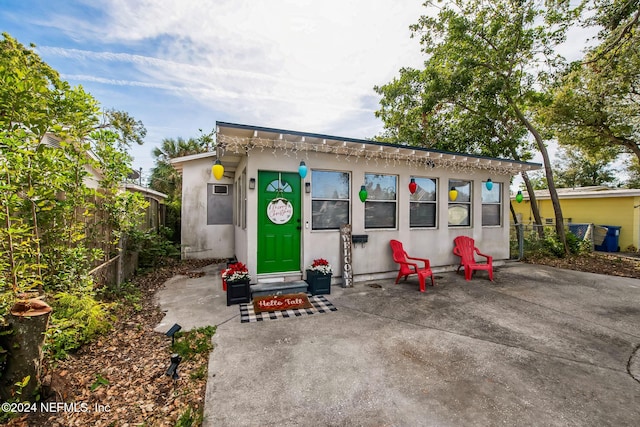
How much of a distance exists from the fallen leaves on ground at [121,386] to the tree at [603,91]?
10529 mm

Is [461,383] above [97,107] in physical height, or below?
below

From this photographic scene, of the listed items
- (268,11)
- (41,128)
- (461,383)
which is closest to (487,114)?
(268,11)

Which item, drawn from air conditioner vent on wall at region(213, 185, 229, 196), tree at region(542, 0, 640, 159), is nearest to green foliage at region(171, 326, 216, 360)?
air conditioner vent on wall at region(213, 185, 229, 196)

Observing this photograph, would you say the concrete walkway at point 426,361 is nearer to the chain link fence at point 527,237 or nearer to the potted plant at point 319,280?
the potted plant at point 319,280

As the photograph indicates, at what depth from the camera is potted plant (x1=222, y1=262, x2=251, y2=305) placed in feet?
13.0

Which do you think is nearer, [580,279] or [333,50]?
[580,279]

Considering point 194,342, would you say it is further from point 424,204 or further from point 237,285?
point 424,204

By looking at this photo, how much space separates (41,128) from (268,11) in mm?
4208

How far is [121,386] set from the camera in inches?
84.2

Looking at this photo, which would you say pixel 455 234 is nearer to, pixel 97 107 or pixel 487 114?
pixel 487 114

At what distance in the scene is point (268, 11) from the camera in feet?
15.5

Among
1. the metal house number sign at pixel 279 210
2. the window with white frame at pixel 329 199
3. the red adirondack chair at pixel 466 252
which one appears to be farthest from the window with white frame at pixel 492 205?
the metal house number sign at pixel 279 210

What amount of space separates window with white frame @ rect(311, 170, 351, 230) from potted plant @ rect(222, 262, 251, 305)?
1603 mm

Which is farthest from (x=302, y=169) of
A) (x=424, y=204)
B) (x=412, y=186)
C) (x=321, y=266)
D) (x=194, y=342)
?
(x=424, y=204)
